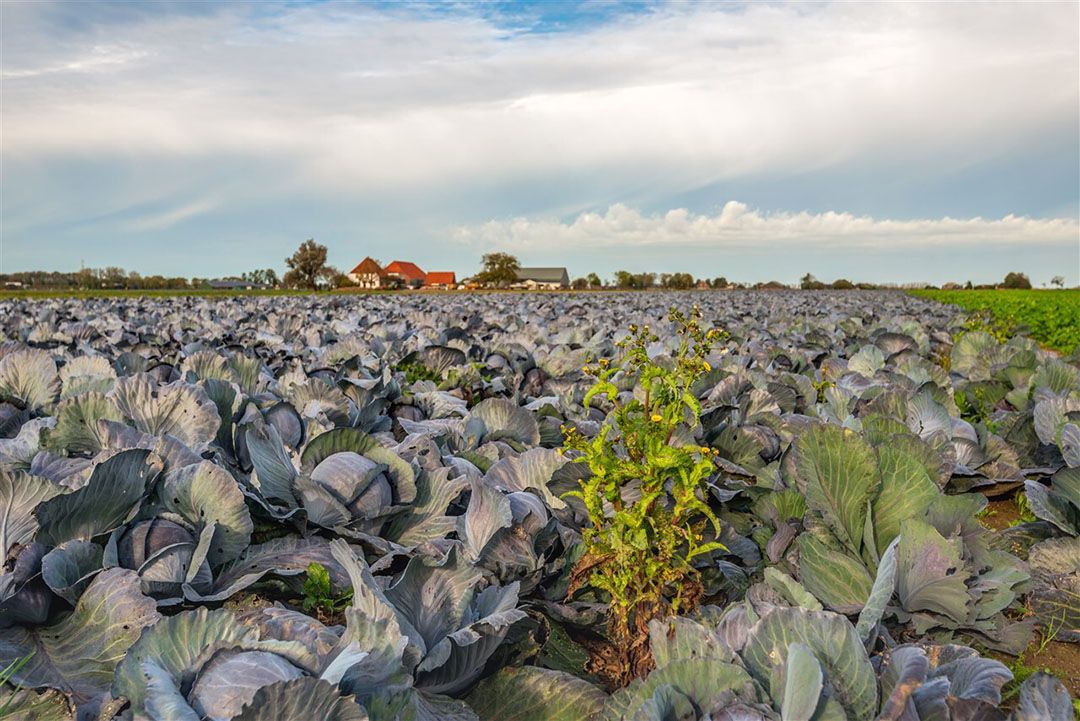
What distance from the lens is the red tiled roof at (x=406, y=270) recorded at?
433 feet

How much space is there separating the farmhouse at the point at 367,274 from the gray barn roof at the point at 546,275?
26.3 meters

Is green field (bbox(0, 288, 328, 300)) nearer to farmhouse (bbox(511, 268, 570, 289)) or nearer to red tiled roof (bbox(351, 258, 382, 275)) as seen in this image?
red tiled roof (bbox(351, 258, 382, 275))

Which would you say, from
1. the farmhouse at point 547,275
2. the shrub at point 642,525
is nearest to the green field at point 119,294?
the shrub at point 642,525

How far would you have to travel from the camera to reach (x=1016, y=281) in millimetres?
90438

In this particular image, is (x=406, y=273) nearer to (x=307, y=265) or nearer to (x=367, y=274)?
(x=367, y=274)

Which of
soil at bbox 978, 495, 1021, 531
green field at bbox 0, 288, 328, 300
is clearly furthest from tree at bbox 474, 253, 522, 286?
soil at bbox 978, 495, 1021, 531

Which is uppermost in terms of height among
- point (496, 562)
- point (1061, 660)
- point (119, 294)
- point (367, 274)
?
point (367, 274)

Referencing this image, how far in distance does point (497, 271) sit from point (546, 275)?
44.7 meters

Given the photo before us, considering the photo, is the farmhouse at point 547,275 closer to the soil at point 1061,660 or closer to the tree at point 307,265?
the tree at point 307,265

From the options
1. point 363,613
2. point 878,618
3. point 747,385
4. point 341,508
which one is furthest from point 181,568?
point 747,385

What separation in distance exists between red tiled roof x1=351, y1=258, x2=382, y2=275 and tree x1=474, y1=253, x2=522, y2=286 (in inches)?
1242

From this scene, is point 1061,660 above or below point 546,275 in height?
below

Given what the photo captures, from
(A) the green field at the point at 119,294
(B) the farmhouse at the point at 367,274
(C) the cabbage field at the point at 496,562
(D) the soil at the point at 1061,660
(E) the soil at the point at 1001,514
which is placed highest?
(B) the farmhouse at the point at 367,274

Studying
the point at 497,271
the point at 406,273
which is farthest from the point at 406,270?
the point at 497,271
